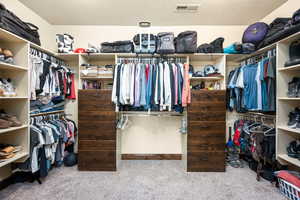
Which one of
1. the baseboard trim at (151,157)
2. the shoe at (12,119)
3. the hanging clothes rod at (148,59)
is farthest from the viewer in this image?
the baseboard trim at (151,157)

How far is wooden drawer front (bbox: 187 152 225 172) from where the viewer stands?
2.19 metres

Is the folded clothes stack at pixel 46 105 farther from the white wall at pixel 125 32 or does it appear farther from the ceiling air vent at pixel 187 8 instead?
the ceiling air vent at pixel 187 8

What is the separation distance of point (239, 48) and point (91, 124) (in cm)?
267

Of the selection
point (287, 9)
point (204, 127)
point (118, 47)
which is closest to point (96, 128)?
point (118, 47)

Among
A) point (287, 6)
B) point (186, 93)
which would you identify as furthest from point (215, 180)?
point (287, 6)

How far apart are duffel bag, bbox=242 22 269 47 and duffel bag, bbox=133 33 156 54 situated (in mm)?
1487

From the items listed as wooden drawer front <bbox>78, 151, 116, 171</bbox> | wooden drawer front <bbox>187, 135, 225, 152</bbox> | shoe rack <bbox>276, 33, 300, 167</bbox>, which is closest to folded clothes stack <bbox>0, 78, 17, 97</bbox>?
wooden drawer front <bbox>78, 151, 116, 171</bbox>

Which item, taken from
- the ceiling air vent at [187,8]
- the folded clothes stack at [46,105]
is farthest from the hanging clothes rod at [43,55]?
the ceiling air vent at [187,8]

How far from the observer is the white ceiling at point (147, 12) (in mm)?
2139

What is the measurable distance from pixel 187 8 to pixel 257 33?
113 cm

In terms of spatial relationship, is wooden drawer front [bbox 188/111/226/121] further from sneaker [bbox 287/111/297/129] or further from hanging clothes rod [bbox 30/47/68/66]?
hanging clothes rod [bbox 30/47/68/66]

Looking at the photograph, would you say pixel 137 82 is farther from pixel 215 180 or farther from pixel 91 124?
pixel 215 180

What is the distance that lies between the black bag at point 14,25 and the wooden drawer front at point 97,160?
1771 millimetres

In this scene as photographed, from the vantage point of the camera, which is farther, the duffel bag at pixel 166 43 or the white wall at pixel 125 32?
the white wall at pixel 125 32
